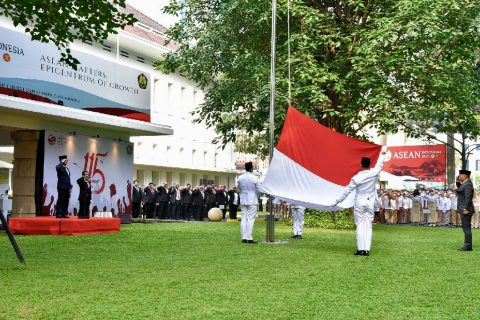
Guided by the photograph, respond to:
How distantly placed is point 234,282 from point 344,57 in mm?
18952

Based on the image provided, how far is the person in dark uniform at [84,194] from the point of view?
26264 millimetres

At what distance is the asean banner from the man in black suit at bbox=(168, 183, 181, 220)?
9.51 m

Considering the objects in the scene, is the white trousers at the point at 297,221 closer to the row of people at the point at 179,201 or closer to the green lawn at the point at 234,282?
the green lawn at the point at 234,282

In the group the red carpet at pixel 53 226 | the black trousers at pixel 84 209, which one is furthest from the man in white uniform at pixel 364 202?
the black trousers at pixel 84 209

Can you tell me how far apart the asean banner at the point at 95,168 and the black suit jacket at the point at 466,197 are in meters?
14.4

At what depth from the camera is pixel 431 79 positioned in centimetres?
2794

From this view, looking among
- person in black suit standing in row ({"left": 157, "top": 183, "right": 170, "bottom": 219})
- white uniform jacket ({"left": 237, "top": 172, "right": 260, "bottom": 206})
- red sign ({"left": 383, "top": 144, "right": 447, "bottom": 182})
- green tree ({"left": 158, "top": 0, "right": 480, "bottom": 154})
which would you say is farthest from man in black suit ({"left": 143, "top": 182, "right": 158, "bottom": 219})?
white uniform jacket ({"left": 237, "top": 172, "right": 260, "bottom": 206})

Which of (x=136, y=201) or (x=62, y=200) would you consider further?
(x=136, y=201)

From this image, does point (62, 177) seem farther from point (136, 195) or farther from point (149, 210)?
point (149, 210)

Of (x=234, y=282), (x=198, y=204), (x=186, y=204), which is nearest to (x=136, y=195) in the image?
(x=186, y=204)

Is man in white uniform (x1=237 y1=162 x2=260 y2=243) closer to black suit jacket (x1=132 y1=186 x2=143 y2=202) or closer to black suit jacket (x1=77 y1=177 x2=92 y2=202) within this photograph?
black suit jacket (x1=77 y1=177 x2=92 y2=202)

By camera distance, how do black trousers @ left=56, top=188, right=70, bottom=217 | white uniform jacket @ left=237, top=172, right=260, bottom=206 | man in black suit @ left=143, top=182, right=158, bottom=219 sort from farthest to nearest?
1. man in black suit @ left=143, top=182, right=158, bottom=219
2. black trousers @ left=56, top=188, right=70, bottom=217
3. white uniform jacket @ left=237, top=172, right=260, bottom=206

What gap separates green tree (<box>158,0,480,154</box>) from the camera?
26703mm

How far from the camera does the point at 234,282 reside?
11.3 metres
